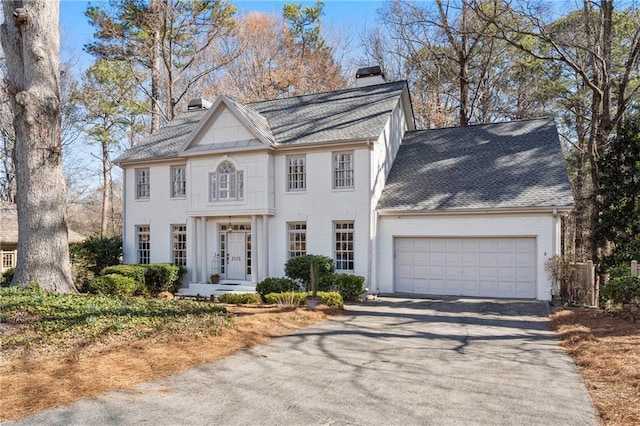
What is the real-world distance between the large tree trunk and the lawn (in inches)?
41.2

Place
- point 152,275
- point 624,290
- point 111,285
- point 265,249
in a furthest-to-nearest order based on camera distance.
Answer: point 152,275 → point 265,249 → point 111,285 → point 624,290

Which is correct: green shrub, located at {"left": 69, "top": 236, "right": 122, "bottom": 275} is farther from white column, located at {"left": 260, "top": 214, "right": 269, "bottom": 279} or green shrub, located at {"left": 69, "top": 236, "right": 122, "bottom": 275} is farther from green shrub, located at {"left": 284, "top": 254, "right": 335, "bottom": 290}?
green shrub, located at {"left": 284, "top": 254, "right": 335, "bottom": 290}

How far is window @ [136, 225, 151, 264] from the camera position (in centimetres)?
2109

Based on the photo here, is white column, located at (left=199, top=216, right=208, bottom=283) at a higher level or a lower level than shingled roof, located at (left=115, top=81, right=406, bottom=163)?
lower

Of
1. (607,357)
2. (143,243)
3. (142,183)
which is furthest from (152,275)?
(607,357)

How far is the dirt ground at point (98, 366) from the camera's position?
18.0 feet

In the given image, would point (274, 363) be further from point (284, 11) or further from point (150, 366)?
point (284, 11)

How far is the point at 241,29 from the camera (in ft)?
103

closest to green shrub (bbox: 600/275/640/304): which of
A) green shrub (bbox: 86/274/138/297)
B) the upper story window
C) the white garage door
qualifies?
the white garage door

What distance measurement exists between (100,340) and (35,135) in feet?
19.5

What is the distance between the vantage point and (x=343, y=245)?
17.6m

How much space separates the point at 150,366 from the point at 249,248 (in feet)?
40.9

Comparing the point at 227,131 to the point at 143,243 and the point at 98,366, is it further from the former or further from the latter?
the point at 98,366

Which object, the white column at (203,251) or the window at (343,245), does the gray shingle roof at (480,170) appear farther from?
the white column at (203,251)
